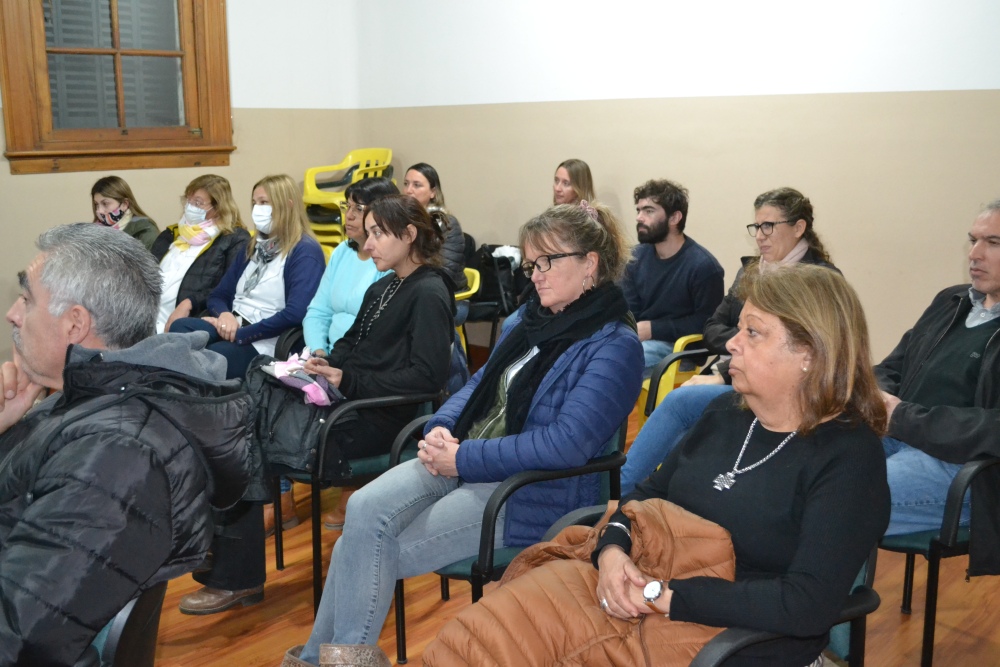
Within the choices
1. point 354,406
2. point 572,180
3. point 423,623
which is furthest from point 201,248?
point 423,623

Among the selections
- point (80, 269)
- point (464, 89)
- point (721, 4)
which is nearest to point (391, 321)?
point (80, 269)

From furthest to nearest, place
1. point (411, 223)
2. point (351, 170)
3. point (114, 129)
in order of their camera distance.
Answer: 1. point (351, 170)
2. point (114, 129)
3. point (411, 223)

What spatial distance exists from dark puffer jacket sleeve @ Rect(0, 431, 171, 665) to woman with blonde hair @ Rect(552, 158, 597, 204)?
3.58m

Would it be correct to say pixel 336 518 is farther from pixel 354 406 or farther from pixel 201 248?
pixel 201 248

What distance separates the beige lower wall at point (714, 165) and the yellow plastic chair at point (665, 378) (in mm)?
978

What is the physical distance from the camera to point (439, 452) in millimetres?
2270

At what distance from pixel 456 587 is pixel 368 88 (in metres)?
4.32

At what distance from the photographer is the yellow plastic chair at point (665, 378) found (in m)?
3.27

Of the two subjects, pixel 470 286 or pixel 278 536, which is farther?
pixel 470 286

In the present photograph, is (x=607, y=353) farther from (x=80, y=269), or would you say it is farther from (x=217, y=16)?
(x=217, y=16)

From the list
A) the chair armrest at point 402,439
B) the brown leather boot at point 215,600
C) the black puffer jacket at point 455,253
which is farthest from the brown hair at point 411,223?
the black puffer jacket at point 455,253

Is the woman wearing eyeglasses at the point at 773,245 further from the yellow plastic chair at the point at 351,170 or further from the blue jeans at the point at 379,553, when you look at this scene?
the yellow plastic chair at the point at 351,170

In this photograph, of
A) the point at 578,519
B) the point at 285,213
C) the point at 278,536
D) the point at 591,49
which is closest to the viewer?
Result: the point at 578,519

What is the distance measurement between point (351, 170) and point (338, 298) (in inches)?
114
